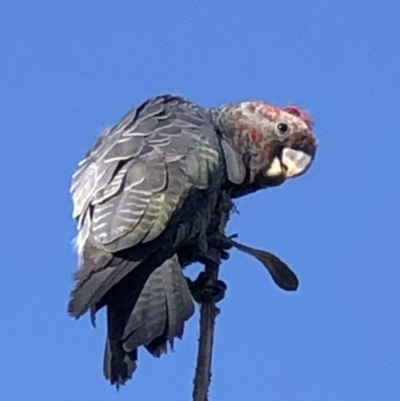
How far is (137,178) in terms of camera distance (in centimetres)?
585

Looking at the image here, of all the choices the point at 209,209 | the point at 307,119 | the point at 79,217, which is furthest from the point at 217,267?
the point at 307,119

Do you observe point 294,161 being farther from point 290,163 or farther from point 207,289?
point 207,289

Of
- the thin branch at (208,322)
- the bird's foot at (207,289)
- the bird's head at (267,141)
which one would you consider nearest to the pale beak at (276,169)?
the bird's head at (267,141)

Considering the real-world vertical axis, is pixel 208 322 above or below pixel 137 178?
below

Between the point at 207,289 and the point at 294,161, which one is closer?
the point at 207,289

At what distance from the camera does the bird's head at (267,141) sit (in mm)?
6598

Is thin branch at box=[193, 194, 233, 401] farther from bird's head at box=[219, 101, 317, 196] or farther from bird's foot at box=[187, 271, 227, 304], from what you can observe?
bird's head at box=[219, 101, 317, 196]

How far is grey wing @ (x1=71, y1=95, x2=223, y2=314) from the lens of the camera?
562 cm

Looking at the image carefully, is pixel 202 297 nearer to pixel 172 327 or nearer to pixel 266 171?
pixel 172 327

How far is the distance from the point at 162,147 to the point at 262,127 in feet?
2.56

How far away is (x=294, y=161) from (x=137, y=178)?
110 centimetres

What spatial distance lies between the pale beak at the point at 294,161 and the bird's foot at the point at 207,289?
3.22 feet

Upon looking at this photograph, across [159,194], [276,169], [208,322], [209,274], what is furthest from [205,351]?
[276,169]

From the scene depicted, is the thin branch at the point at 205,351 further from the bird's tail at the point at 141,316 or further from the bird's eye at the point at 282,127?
the bird's eye at the point at 282,127
